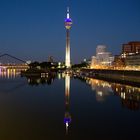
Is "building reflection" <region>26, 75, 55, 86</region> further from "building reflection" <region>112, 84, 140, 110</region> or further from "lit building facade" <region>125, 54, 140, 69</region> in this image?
"lit building facade" <region>125, 54, 140, 69</region>

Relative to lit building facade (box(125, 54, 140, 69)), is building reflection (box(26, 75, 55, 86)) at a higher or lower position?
lower

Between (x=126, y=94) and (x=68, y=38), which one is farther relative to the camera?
(x=68, y=38)

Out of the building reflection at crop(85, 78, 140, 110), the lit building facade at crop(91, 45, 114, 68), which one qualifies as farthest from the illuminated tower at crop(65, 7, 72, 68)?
the building reflection at crop(85, 78, 140, 110)

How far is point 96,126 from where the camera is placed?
1700 centimetres

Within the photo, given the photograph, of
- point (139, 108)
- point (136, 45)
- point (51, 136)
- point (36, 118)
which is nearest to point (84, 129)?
point (51, 136)

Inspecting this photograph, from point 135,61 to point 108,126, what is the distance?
3742 inches

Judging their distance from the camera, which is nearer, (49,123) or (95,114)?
(49,123)

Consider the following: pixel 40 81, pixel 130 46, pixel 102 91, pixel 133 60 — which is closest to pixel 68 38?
pixel 130 46

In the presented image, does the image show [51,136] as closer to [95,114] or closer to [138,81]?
[95,114]

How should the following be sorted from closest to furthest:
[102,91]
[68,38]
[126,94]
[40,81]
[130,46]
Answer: [126,94] < [102,91] < [40,81] < [130,46] < [68,38]

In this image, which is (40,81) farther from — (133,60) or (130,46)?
(130,46)

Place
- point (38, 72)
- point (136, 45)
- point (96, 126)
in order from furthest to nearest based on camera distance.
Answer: point (136, 45), point (38, 72), point (96, 126)

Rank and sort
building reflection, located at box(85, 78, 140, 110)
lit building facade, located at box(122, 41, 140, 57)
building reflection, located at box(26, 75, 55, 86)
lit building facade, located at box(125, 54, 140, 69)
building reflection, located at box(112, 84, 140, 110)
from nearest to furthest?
1. building reflection, located at box(112, 84, 140, 110)
2. building reflection, located at box(85, 78, 140, 110)
3. building reflection, located at box(26, 75, 55, 86)
4. lit building facade, located at box(125, 54, 140, 69)
5. lit building facade, located at box(122, 41, 140, 57)

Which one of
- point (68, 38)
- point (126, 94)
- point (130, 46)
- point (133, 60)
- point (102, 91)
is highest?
point (68, 38)
